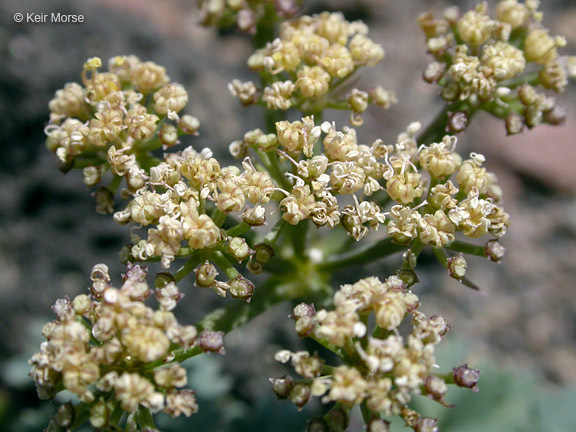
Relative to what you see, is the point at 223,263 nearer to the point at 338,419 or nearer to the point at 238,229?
the point at 238,229

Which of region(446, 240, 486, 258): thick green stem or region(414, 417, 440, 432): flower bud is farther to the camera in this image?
region(446, 240, 486, 258): thick green stem

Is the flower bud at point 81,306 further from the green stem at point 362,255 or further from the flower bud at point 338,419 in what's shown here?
the green stem at point 362,255

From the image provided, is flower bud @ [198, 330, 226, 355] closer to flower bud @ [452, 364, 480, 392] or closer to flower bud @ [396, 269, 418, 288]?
flower bud @ [396, 269, 418, 288]

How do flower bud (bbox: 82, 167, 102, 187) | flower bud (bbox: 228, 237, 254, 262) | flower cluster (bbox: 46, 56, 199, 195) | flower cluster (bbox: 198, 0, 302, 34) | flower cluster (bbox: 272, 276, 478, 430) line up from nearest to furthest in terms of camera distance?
flower cluster (bbox: 272, 276, 478, 430), flower bud (bbox: 228, 237, 254, 262), flower cluster (bbox: 46, 56, 199, 195), flower bud (bbox: 82, 167, 102, 187), flower cluster (bbox: 198, 0, 302, 34)

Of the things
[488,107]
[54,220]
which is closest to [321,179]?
[488,107]

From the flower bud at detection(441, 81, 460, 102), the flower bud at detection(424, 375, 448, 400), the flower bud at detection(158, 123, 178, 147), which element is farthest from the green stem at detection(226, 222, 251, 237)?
the flower bud at detection(441, 81, 460, 102)

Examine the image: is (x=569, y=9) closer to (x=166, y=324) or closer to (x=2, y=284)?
(x=166, y=324)
